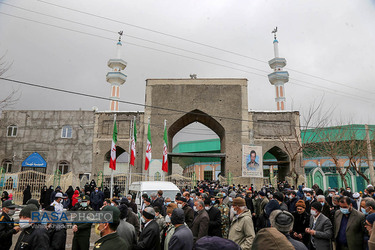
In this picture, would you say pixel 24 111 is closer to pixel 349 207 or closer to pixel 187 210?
pixel 187 210

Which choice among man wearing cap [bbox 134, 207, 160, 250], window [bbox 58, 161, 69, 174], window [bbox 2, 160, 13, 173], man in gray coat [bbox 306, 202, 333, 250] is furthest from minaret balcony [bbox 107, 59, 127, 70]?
man in gray coat [bbox 306, 202, 333, 250]

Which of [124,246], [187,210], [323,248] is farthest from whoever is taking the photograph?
[187,210]

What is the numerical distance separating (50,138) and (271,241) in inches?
1032

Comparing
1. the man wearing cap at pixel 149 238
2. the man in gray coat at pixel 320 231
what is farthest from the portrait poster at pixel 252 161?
the man wearing cap at pixel 149 238

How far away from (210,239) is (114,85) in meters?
29.4

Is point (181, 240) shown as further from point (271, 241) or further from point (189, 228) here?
point (271, 241)

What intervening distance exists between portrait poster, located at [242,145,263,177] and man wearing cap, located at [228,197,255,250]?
19.4 metres

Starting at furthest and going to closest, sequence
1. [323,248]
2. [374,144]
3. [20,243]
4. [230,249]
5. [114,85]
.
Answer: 1. [114,85]
2. [374,144]
3. [323,248]
4. [20,243]
5. [230,249]

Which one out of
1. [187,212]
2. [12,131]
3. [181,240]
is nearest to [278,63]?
[12,131]

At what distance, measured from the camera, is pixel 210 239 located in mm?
1810

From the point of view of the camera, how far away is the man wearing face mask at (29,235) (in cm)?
393

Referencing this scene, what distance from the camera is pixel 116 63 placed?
97.8 feet

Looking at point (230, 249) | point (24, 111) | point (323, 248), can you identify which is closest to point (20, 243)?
point (230, 249)

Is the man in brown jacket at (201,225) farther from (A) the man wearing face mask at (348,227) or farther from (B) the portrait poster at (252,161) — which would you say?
(B) the portrait poster at (252,161)
